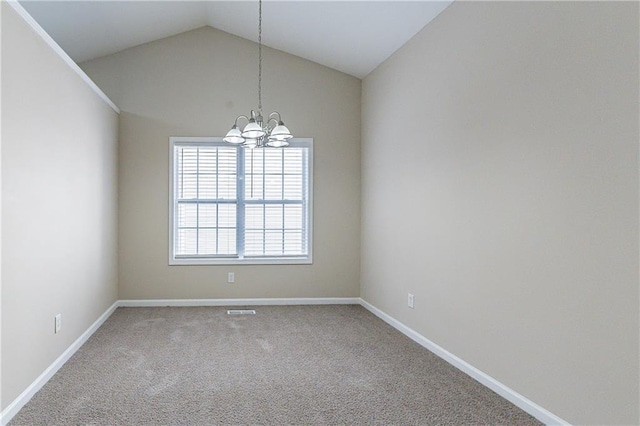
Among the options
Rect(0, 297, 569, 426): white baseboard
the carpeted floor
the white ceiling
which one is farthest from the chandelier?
Rect(0, 297, 569, 426): white baseboard

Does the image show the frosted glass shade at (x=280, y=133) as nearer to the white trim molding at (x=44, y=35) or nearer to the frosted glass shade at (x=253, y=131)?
the frosted glass shade at (x=253, y=131)

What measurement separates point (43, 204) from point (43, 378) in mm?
1161

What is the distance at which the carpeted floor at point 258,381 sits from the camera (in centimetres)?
265

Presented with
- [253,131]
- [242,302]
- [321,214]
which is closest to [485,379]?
[253,131]

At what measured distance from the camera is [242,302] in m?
5.82

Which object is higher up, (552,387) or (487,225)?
(487,225)

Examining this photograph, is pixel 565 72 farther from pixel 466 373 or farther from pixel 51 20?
pixel 51 20

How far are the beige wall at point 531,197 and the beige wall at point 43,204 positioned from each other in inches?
116

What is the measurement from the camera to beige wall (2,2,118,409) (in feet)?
8.64

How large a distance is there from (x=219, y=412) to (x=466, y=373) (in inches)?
70.4

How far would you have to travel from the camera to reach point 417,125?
14.2ft

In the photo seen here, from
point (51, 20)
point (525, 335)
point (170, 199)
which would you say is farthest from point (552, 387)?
point (51, 20)

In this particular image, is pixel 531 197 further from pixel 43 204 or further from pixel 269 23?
pixel 269 23

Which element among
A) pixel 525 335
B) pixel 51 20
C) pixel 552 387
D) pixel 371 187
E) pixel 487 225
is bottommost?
pixel 552 387
